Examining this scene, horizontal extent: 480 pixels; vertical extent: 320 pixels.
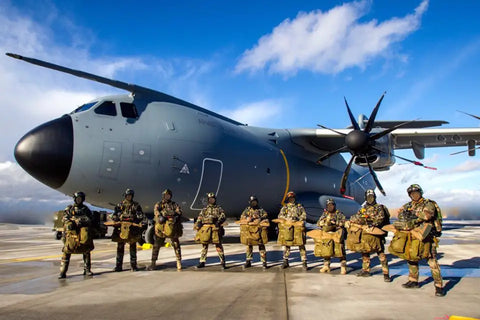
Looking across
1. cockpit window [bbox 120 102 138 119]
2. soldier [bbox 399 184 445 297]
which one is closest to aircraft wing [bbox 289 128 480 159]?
cockpit window [bbox 120 102 138 119]

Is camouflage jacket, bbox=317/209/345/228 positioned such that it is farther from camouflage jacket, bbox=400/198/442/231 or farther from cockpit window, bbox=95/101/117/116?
cockpit window, bbox=95/101/117/116

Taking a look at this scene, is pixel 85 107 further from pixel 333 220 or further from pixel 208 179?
pixel 333 220

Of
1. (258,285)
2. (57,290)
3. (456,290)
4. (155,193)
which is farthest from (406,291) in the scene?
(155,193)

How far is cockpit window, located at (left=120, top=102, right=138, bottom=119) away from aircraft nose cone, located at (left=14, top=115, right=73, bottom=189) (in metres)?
1.58

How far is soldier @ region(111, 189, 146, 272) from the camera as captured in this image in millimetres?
7695

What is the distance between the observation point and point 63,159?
8.48 metres

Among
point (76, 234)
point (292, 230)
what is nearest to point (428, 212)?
point (292, 230)

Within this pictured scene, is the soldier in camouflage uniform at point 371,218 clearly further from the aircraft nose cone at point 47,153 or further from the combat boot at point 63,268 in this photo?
the aircraft nose cone at point 47,153

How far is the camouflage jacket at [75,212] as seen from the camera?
709cm

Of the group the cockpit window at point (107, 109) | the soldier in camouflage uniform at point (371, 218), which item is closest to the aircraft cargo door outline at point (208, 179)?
the cockpit window at point (107, 109)

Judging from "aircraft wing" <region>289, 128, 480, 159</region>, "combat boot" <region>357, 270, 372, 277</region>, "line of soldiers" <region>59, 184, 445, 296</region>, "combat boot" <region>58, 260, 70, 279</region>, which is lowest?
"combat boot" <region>357, 270, 372, 277</region>

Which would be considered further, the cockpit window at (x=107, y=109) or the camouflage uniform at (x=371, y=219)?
the cockpit window at (x=107, y=109)

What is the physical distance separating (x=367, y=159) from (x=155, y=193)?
8.48 meters

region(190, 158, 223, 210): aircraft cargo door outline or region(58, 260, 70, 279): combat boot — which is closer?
region(58, 260, 70, 279): combat boot
